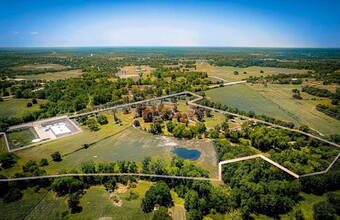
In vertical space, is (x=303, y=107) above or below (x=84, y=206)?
above

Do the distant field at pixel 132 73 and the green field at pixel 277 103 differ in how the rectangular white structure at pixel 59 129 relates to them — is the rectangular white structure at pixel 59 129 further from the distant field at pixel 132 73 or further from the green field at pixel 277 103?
the distant field at pixel 132 73

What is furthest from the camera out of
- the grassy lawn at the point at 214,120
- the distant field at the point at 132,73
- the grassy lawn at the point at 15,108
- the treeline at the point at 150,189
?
the distant field at the point at 132,73

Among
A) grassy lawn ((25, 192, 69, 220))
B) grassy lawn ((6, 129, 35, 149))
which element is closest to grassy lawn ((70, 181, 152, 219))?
grassy lawn ((25, 192, 69, 220))

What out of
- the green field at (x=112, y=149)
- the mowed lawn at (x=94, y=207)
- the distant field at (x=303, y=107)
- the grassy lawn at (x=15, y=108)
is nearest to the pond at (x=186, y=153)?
the green field at (x=112, y=149)

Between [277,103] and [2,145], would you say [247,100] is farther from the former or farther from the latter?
[2,145]

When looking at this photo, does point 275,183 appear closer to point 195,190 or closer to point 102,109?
point 195,190

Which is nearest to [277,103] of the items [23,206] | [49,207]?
[49,207]

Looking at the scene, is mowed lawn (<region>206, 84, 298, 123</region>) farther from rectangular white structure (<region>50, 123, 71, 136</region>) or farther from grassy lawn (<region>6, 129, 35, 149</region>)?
grassy lawn (<region>6, 129, 35, 149</region>)
